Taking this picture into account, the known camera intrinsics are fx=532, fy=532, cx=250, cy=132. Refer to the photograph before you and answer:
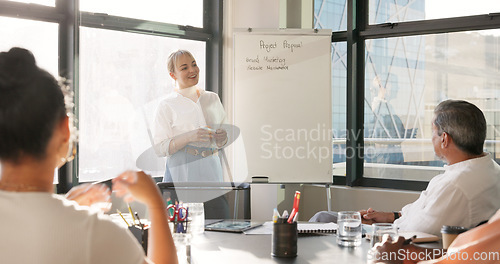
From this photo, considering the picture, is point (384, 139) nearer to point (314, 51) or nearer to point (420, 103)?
point (420, 103)

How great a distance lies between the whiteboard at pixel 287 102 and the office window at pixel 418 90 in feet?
1.62

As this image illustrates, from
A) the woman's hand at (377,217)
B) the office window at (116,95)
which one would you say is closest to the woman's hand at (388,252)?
the woman's hand at (377,217)

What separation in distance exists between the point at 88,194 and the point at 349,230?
3.63 ft

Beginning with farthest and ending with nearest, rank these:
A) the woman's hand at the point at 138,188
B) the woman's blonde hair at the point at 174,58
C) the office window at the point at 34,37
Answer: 1. the woman's blonde hair at the point at 174,58
2. the office window at the point at 34,37
3. the woman's hand at the point at 138,188

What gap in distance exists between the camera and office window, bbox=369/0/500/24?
4297mm

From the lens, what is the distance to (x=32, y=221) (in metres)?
1.00

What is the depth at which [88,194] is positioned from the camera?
144 cm

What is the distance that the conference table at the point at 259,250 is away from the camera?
1.87 meters

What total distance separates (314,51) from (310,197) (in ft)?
4.52

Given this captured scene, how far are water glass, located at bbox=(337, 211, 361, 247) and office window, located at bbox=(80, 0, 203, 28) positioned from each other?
9.30ft

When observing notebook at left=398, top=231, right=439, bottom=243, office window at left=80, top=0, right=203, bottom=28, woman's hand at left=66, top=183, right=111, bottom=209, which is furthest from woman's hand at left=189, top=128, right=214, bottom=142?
woman's hand at left=66, top=183, right=111, bottom=209

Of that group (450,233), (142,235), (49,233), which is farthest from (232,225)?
(49,233)

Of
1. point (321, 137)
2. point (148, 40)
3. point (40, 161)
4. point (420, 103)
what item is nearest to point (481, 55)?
point (420, 103)

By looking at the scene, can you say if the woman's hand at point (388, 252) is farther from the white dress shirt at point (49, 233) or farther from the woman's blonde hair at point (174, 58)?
the woman's blonde hair at point (174, 58)
